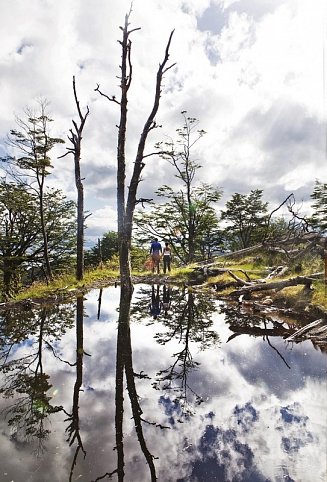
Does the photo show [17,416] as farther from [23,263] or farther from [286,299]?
[23,263]

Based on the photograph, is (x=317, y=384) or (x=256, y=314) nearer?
(x=317, y=384)

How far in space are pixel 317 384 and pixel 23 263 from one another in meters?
26.5

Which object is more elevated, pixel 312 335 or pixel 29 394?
pixel 312 335

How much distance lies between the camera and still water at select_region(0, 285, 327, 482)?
2.61m

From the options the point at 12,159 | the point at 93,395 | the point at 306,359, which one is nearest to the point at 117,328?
the point at 93,395

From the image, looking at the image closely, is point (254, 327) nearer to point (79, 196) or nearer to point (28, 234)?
point (79, 196)

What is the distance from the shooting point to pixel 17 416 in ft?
11.4

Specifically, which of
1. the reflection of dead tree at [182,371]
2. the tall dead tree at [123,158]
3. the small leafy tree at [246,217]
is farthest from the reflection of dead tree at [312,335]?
→ the small leafy tree at [246,217]

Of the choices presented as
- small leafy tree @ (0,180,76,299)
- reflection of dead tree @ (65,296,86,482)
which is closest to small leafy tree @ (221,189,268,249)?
small leafy tree @ (0,180,76,299)

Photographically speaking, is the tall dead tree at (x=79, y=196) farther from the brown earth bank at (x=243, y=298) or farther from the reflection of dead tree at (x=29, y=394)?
the reflection of dead tree at (x=29, y=394)

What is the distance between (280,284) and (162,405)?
654cm

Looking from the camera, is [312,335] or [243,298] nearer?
[312,335]

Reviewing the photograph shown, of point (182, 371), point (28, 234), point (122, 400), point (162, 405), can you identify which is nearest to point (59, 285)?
point (182, 371)

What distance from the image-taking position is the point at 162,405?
11.9ft
